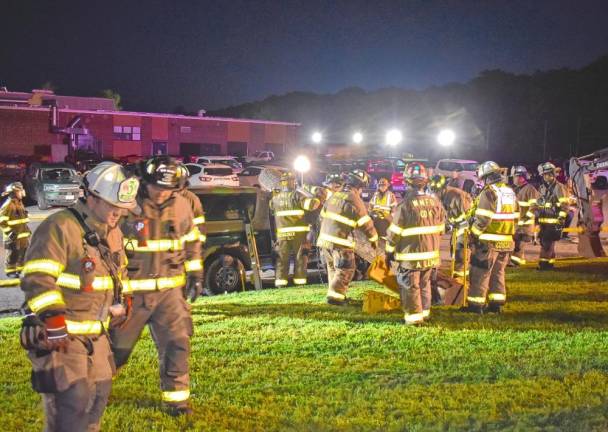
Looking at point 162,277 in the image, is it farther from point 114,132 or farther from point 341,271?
point 114,132

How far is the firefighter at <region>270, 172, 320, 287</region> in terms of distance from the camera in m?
11.4

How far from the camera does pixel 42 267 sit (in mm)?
3926

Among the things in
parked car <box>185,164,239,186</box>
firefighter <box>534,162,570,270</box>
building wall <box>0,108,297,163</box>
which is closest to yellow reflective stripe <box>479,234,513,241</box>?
firefighter <box>534,162,570,270</box>

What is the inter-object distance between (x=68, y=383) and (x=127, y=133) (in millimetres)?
48163

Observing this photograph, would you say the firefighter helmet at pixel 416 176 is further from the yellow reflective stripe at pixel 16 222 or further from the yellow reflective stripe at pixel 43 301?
the yellow reflective stripe at pixel 16 222

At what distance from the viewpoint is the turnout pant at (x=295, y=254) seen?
11.6 meters

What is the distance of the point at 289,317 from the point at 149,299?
12.5ft

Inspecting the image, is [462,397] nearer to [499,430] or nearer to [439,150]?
[499,430]

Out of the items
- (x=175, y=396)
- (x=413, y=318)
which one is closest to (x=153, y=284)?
(x=175, y=396)

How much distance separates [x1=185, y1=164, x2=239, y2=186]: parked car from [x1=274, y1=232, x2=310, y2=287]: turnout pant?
62.2ft

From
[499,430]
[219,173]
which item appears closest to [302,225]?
[499,430]

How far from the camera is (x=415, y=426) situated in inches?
210

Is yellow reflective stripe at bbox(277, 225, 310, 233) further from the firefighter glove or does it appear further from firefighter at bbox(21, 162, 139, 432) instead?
firefighter at bbox(21, 162, 139, 432)

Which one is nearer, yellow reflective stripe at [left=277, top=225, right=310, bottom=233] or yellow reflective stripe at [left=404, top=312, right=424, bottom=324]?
yellow reflective stripe at [left=404, top=312, right=424, bottom=324]
